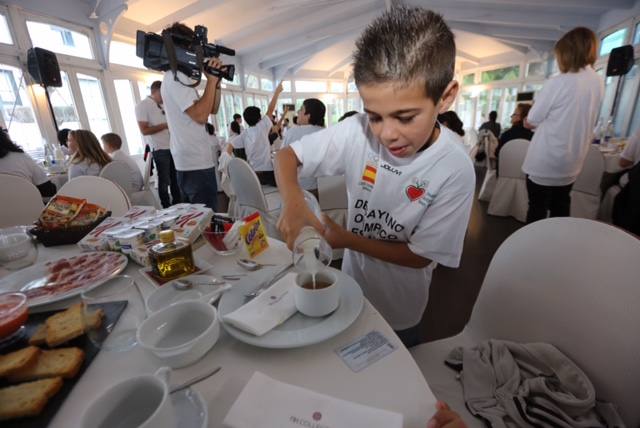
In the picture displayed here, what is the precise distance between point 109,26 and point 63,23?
579 millimetres

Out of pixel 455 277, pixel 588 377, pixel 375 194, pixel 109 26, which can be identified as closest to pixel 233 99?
pixel 109 26

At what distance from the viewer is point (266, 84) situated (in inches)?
441

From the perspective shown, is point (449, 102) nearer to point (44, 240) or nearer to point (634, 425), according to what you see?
point (634, 425)

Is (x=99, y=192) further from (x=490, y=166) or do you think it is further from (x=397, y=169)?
(x=490, y=166)

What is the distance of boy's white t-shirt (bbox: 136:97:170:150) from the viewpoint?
3514 millimetres

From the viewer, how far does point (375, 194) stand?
3.15ft

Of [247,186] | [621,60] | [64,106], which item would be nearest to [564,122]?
[247,186]

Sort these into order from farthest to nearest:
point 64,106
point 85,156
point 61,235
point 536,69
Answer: point 536,69
point 64,106
point 85,156
point 61,235

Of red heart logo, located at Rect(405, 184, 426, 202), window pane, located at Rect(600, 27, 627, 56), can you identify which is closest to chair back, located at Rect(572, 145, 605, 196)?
red heart logo, located at Rect(405, 184, 426, 202)

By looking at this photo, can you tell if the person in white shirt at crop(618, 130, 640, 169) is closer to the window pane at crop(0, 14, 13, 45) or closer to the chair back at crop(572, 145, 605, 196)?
the chair back at crop(572, 145, 605, 196)

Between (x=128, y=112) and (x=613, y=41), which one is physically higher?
(x=613, y=41)

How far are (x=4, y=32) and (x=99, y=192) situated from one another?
13.2 feet

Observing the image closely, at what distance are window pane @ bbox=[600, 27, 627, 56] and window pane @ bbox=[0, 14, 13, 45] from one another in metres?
9.77

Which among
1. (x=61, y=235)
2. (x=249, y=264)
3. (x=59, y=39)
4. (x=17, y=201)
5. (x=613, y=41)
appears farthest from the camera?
(x=613, y=41)
